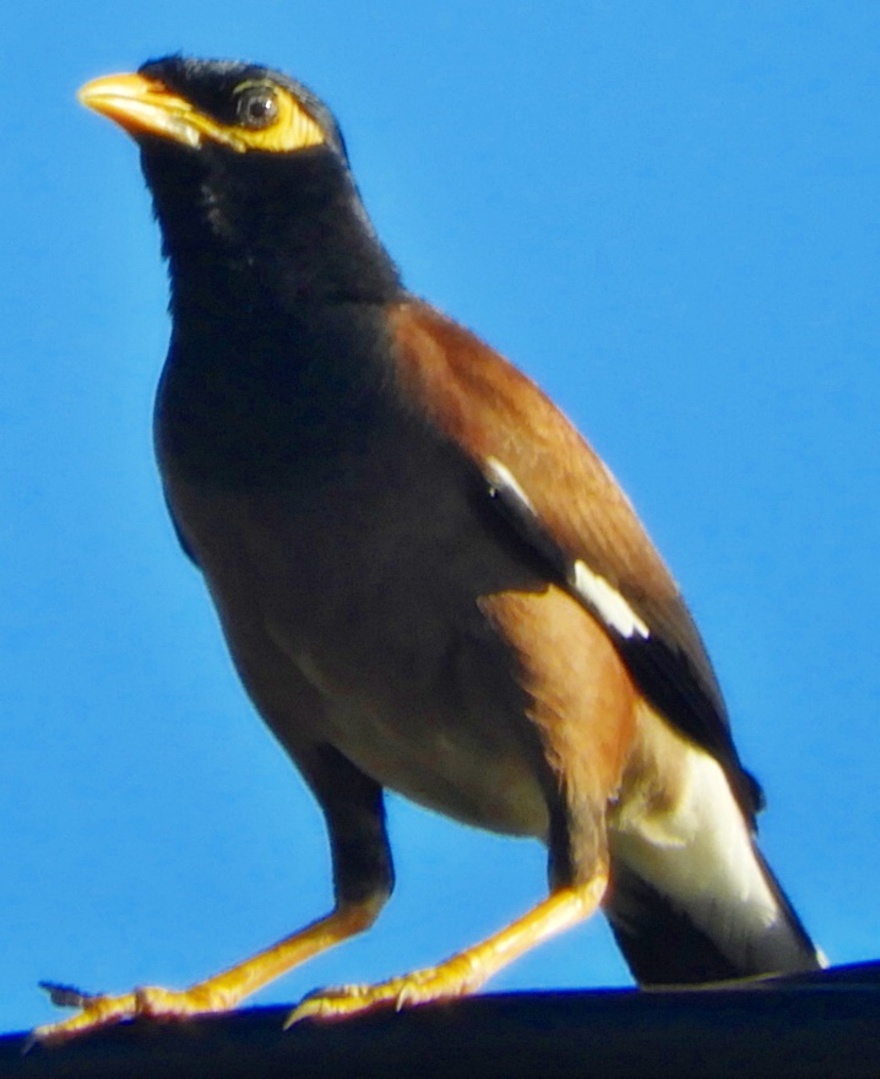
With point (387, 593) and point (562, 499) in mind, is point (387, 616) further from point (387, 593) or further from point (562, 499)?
point (562, 499)

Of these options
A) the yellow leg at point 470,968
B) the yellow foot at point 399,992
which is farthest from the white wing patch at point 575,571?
the yellow foot at point 399,992

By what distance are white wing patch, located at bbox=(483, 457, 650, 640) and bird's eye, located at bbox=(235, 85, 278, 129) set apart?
2.54ft

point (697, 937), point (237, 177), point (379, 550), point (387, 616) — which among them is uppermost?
point (237, 177)

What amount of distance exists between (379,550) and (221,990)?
2.48 feet

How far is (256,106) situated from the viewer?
11.6 ft

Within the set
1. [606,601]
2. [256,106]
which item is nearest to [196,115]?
[256,106]

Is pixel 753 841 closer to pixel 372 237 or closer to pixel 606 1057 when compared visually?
pixel 372 237

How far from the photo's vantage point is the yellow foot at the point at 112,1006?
278 cm

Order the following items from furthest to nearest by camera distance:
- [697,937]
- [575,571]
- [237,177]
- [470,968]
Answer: [697,937]
[237,177]
[575,571]
[470,968]

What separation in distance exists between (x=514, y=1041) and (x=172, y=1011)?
1168 mm

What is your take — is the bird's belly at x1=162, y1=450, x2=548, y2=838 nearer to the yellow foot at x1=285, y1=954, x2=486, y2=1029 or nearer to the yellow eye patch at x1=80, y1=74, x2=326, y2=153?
the yellow foot at x1=285, y1=954, x2=486, y2=1029

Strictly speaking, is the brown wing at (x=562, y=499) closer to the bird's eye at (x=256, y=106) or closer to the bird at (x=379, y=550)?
the bird at (x=379, y=550)

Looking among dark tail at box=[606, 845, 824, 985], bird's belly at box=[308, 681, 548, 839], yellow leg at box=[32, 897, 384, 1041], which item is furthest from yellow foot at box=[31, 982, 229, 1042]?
dark tail at box=[606, 845, 824, 985]

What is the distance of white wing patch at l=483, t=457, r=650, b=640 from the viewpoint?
3.26 meters
